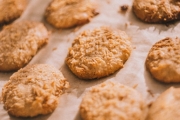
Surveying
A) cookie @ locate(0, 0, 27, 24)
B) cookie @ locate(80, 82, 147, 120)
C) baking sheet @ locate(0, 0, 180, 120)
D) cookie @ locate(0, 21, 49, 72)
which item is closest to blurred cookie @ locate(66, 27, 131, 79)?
baking sheet @ locate(0, 0, 180, 120)

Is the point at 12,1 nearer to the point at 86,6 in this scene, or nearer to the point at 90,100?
the point at 86,6

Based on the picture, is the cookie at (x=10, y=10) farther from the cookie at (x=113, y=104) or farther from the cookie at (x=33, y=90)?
the cookie at (x=113, y=104)

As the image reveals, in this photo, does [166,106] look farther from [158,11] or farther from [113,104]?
[158,11]

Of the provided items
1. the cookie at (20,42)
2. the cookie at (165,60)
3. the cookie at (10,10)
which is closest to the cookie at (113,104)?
the cookie at (165,60)

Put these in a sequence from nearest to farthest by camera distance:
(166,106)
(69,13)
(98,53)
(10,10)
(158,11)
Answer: (166,106), (98,53), (158,11), (69,13), (10,10)

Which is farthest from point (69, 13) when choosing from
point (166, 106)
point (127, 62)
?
point (166, 106)

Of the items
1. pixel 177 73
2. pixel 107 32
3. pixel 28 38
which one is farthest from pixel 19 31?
pixel 177 73
